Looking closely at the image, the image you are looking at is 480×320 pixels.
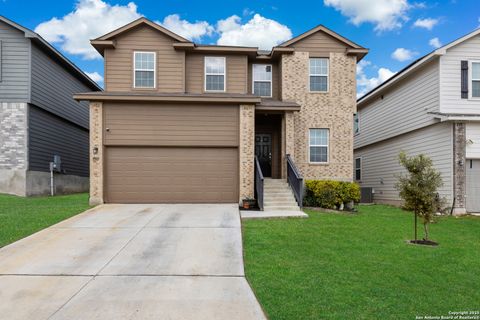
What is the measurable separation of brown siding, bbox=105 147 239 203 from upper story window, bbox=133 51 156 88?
3017 mm

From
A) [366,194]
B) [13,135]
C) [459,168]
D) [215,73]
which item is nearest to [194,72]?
[215,73]

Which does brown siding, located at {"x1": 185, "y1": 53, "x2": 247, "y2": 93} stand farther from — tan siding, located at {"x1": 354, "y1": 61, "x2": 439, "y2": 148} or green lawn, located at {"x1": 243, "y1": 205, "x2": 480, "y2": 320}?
tan siding, located at {"x1": 354, "y1": 61, "x2": 439, "y2": 148}

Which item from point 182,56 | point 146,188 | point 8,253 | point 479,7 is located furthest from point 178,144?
point 479,7

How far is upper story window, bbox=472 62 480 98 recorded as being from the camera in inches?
564

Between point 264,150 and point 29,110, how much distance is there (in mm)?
10978

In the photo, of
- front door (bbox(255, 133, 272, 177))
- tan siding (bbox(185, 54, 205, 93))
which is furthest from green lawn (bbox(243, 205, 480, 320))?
tan siding (bbox(185, 54, 205, 93))

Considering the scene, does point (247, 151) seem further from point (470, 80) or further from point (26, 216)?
point (470, 80)

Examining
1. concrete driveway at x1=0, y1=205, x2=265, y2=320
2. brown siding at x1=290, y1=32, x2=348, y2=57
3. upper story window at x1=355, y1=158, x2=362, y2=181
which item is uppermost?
brown siding at x1=290, y1=32, x2=348, y2=57

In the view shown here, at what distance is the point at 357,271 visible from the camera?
242 inches

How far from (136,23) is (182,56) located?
2.22 m

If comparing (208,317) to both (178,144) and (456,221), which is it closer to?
(178,144)

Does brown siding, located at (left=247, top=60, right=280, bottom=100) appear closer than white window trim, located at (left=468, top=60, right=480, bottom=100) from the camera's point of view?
No

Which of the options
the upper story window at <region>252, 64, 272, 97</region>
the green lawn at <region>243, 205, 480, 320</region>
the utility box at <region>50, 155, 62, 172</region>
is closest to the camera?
the green lawn at <region>243, 205, 480, 320</region>

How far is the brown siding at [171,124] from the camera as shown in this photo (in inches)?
Answer: 521
